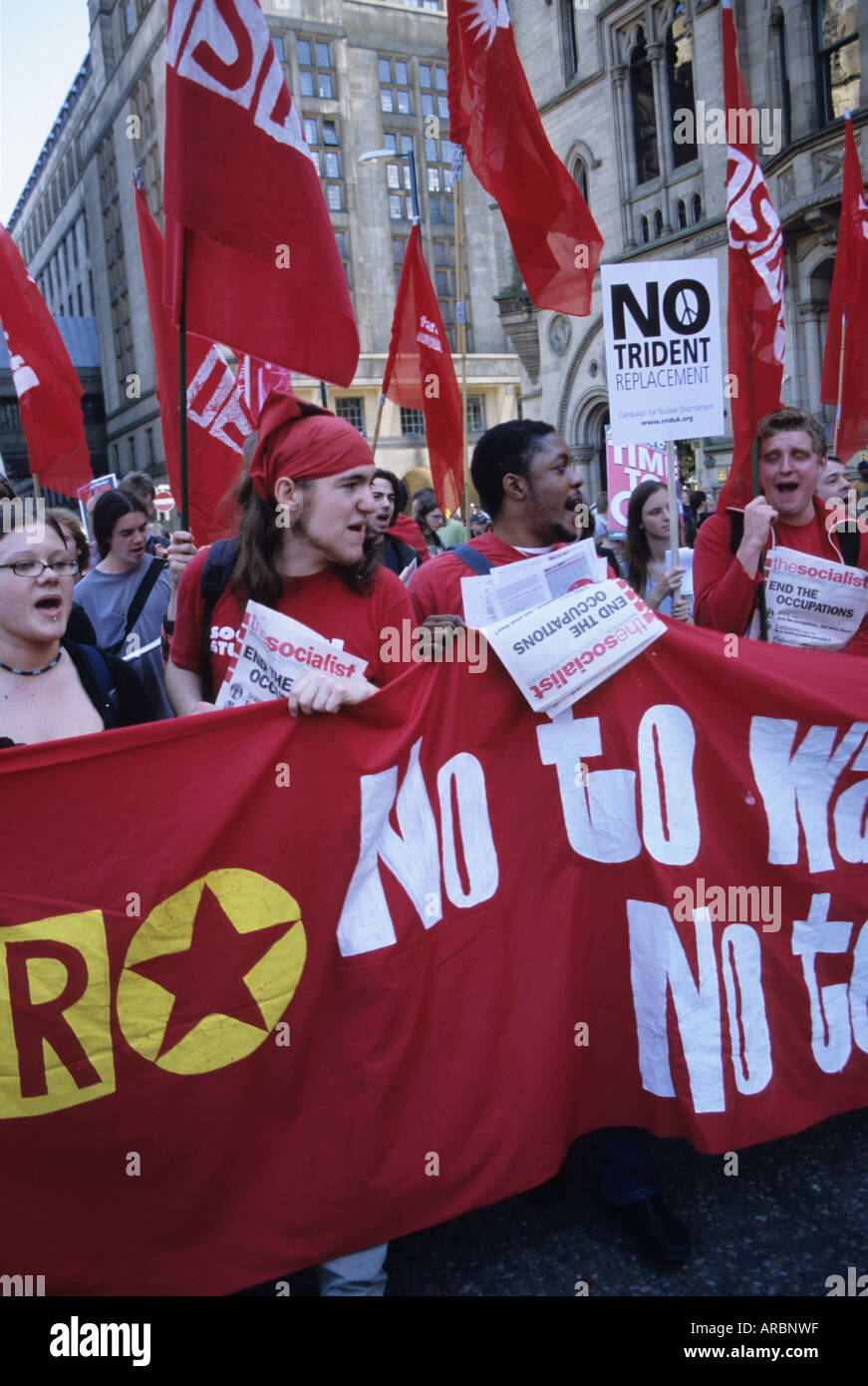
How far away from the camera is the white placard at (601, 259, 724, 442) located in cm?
452

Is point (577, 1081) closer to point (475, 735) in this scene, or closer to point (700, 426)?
point (475, 735)

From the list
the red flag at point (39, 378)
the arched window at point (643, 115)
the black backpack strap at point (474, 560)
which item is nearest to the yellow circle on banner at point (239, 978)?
the black backpack strap at point (474, 560)

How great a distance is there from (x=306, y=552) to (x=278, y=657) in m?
0.34

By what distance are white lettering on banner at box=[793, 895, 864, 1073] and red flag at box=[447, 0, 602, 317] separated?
2777 millimetres

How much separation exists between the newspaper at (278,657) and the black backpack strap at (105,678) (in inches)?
12.5

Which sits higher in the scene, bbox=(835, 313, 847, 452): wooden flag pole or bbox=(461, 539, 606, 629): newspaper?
bbox=(835, 313, 847, 452): wooden flag pole

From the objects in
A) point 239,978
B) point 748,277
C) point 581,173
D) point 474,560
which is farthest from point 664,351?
point 581,173

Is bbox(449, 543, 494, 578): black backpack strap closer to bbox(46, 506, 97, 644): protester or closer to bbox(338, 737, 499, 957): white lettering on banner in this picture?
bbox(338, 737, 499, 957): white lettering on banner

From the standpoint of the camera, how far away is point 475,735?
2.92 metres

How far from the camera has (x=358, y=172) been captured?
5122 centimetres

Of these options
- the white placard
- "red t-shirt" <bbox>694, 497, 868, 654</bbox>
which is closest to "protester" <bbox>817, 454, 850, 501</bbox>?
the white placard

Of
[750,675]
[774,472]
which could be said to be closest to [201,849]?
[750,675]

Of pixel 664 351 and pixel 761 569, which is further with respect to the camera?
pixel 664 351

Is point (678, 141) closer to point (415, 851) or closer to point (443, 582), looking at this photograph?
point (443, 582)
